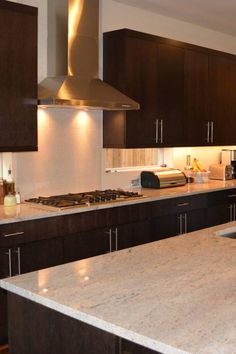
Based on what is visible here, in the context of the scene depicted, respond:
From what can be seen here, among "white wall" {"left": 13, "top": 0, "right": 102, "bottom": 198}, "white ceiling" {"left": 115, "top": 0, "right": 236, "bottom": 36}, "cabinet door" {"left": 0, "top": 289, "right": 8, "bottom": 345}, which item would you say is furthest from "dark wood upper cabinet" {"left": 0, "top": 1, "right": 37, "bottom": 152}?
"white ceiling" {"left": 115, "top": 0, "right": 236, "bottom": 36}

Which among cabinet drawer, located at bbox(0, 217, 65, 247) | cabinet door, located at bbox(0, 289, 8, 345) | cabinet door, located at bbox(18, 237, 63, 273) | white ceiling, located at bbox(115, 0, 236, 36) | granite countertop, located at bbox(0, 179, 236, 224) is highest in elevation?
white ceiling, located at bbox(115, 0, 236, 36)

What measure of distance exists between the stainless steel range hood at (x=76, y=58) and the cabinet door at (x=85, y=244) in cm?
105

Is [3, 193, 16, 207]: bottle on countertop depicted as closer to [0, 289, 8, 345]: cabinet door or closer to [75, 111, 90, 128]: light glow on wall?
[0, 289, 8, 345]: cabinet door

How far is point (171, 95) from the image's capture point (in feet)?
16.5

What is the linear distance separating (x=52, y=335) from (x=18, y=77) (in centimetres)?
233

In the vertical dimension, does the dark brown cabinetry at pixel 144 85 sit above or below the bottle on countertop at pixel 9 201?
above

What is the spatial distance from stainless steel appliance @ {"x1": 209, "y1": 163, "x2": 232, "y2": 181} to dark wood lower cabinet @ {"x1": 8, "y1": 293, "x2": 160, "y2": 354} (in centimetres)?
418

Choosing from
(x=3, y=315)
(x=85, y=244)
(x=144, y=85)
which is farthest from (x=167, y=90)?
(x=3, y=315)

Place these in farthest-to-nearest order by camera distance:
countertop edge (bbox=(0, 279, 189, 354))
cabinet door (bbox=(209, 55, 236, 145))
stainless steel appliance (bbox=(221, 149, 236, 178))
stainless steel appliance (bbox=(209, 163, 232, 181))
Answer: stainless steel appliance (bbox=(221, 149, 236, 178)), stainless steel appliance (bbox=(209, 163, 232, 181)), cabinet door (bbox=(209, 55, 236, 145)), countertop edge (bbox=(0, 279, 189, 354))

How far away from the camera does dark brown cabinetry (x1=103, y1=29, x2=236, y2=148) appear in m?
4.64

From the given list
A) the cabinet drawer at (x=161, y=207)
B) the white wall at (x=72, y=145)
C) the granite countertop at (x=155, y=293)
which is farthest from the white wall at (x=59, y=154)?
the granite countertop at (x=155, y=293)

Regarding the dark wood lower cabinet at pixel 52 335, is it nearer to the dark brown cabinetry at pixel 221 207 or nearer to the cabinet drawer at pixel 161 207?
the cabinet drawer at pixel 161 207

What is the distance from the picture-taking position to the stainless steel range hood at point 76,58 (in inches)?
161

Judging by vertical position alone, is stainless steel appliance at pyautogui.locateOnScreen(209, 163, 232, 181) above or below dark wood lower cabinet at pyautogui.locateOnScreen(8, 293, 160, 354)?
above
